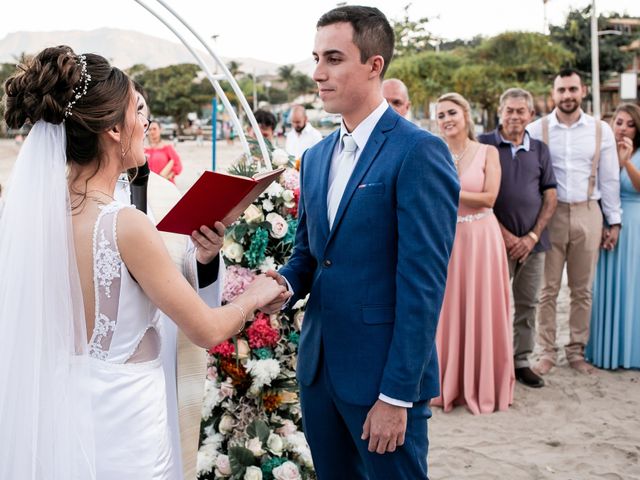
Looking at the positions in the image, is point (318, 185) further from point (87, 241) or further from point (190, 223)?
point (87, 241)

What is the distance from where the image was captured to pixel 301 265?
2.71 metres

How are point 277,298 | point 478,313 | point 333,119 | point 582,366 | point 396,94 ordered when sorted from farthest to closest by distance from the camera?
point 333,119, point 582,366, point 396,94, point 478,313, point 277,298

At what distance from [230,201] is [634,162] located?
4.77 metres

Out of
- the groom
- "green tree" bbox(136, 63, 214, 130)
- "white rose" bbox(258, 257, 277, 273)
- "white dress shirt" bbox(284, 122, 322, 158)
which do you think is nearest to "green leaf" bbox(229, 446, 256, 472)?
"white rose" bbox(258, 257, 277, 273)

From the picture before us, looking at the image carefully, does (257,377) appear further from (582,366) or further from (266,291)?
(582,366)

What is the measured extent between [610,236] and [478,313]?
1.58 m

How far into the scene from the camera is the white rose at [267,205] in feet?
11.8

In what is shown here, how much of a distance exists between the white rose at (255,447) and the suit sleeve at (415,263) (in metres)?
1.54

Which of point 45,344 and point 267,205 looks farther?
point 267,205

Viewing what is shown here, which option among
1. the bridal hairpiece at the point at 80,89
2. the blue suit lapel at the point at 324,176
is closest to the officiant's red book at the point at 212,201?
the blue suit lapel at the point at 324,176

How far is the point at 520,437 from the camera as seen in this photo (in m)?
4.73

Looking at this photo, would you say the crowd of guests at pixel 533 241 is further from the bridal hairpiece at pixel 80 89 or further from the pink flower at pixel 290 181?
the bridal hairpiece at pixel 80 89

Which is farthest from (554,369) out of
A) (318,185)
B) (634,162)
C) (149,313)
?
(149,313)

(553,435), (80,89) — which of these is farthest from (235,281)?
(553,435)
